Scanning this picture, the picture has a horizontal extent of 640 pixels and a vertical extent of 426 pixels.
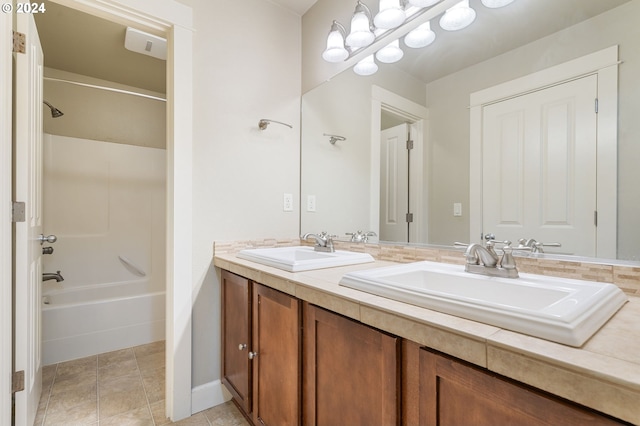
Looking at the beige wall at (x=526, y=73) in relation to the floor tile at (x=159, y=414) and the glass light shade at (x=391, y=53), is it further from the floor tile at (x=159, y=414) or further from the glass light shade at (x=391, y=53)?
the floor tile at (x=159, y=414)

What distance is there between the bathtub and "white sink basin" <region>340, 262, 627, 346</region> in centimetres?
228

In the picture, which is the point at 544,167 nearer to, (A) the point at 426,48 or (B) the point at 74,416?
(A) the point at 426,48

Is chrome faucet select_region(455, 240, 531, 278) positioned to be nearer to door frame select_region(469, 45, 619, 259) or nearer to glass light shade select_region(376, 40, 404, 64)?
door frame select_region(469, 45, 619, 259)

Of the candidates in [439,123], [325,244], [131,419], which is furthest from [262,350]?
[439,123]

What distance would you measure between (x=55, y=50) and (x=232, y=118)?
172 centimetres

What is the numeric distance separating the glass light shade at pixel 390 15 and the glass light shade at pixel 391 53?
0.32 feet

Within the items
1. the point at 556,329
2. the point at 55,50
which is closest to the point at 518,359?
the point at 556,329

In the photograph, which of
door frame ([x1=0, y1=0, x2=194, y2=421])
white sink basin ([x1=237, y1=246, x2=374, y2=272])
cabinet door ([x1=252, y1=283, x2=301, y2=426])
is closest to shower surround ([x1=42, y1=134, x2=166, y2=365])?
door frame ([x1=0, y1=0, x2=194, y2=421])

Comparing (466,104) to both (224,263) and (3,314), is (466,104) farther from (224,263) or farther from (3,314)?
(3,314)

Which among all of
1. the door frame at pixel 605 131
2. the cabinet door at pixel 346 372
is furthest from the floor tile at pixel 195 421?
the door frame at pixel 605 131

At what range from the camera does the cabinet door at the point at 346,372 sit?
0.74 m

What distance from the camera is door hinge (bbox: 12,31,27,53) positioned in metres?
1.24

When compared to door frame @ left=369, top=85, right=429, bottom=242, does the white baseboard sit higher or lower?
lower

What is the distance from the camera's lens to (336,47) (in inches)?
67.8
